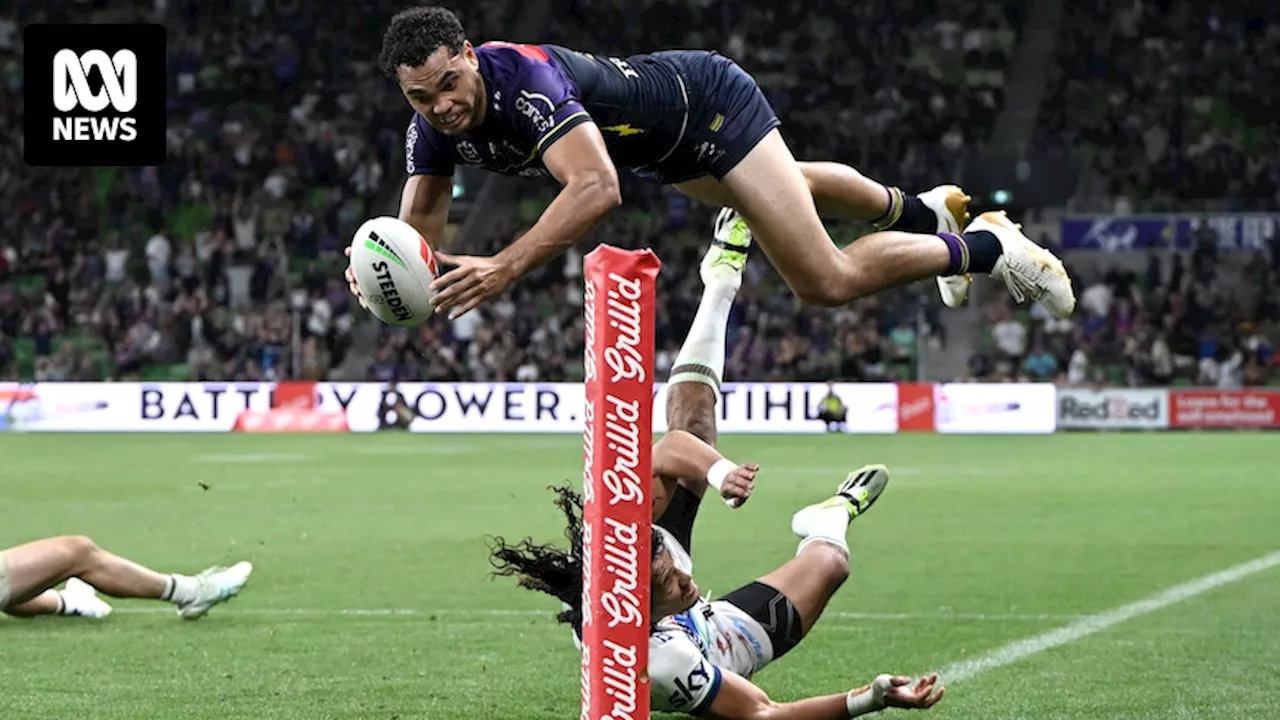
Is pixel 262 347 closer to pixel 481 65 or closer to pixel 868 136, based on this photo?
pixel 868 136

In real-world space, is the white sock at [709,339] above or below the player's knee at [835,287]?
below

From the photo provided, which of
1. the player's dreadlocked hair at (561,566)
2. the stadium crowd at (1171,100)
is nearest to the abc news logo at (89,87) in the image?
the player's dreadlocked hair at (561,566)

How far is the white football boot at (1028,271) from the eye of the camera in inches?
A: 317

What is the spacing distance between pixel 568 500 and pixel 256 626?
3680 mm

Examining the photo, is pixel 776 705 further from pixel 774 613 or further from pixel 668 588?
pixel 774 613

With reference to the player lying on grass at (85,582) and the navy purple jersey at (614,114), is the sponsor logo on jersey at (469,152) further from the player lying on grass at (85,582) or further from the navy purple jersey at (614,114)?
the player lying on grass at (85,582)

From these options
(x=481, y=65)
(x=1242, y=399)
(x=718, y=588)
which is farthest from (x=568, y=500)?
(x=1242, y=399)

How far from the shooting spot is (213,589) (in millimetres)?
9281

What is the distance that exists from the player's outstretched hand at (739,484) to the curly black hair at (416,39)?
165cm

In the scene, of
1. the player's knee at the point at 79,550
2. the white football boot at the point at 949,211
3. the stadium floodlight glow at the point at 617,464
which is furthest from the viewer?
the white football boot at the point at 949,211

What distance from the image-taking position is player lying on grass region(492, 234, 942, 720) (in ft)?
19.4

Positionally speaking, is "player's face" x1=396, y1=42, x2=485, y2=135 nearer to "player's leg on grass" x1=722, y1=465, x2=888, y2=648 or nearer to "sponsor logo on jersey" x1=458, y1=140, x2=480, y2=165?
"sponsor logo on jersey" x1=458, y1=140, x2=480, y2=165

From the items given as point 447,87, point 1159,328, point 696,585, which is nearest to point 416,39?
point 447,87

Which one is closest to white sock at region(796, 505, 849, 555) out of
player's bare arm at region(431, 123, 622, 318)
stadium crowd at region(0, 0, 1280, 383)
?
player's bare arm at region(431, 123, 622, 318)
